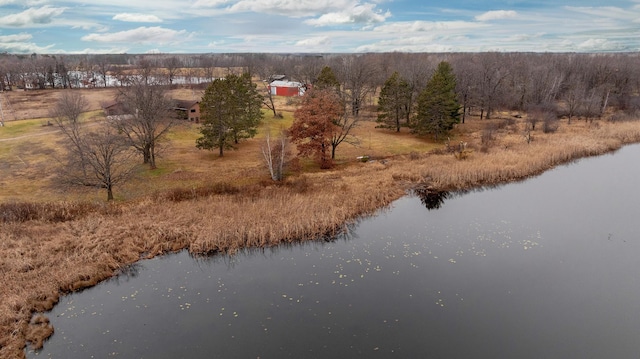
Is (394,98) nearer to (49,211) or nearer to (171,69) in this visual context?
(49,211)

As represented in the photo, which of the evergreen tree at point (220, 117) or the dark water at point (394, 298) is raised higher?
the evergreen tree at point (220, 117)

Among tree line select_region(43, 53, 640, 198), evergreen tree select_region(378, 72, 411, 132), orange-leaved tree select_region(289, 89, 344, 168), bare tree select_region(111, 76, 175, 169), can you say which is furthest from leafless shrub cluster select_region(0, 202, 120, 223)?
evergreen tree select_region(378, 72, 411, 132)

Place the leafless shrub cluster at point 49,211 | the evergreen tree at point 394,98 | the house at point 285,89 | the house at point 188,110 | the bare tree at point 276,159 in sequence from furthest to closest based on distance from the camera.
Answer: the house at point 285,89 → the house at point 188,110 → the evergreen tree at point 394,98 → the bare tree at point 276,159 → the leafless shrub cluster at point 49,211

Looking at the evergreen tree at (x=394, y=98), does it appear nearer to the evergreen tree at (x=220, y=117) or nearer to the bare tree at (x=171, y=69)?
the evergreen tree at (x=220, y=117)

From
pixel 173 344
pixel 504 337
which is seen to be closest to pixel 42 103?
pixel 173 344

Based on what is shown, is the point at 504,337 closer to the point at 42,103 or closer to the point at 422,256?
the point at 422,256

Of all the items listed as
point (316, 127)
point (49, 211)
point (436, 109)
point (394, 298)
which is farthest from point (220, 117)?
point (394, 298)

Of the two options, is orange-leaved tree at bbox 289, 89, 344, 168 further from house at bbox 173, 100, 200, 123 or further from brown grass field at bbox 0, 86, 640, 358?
house at bbox 173, 100, 200, 123

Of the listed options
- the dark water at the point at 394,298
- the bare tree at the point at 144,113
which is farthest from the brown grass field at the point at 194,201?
the bare tree at the point at 144,113
